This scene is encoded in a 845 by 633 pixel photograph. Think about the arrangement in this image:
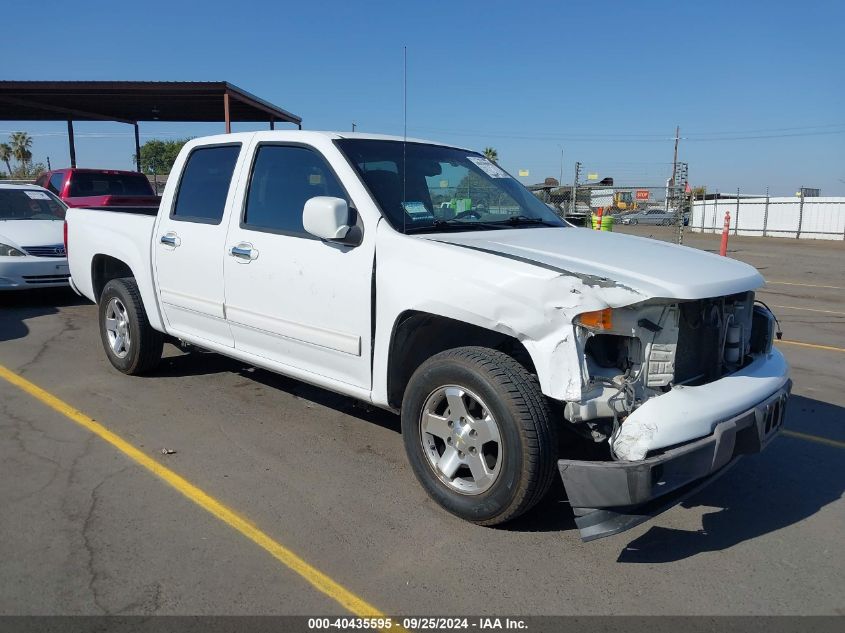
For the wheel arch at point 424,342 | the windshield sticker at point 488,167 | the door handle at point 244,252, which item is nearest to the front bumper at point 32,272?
the door handle at point 244,252

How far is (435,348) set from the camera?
3.88 meters

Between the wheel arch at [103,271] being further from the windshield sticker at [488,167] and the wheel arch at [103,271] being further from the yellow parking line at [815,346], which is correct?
the yellow parking line at [815,346]

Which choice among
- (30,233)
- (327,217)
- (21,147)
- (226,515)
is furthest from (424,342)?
(21,147)

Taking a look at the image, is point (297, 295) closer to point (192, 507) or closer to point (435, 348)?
point (435, 348)

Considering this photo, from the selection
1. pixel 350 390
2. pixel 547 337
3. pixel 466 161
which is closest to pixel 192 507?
pixel 350 390

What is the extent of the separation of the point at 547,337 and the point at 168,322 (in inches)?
135

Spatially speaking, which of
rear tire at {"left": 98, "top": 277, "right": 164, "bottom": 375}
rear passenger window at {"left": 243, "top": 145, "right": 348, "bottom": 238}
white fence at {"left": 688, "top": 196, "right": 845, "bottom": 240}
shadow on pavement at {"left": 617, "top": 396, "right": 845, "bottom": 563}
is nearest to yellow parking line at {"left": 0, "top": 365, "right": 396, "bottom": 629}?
rear tire at {"left": 98, "top": 277, "right": 164, "bottom": 375}

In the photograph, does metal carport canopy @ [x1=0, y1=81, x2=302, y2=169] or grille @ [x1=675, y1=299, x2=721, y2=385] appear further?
metal carport canopy @ [x1=0, y1=81, x2=302, y2=169]

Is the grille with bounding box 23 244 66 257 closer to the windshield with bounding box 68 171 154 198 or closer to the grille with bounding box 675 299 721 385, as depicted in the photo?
the windshield with bounding box 68 171 154 198

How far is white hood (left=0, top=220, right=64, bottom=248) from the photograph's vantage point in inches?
359

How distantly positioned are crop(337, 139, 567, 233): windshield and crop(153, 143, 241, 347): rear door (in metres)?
1.14

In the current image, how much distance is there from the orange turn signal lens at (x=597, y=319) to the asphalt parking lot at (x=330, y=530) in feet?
3.59

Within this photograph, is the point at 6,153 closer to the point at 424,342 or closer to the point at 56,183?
the point at 56,183

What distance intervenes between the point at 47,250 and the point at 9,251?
0.44 metres
